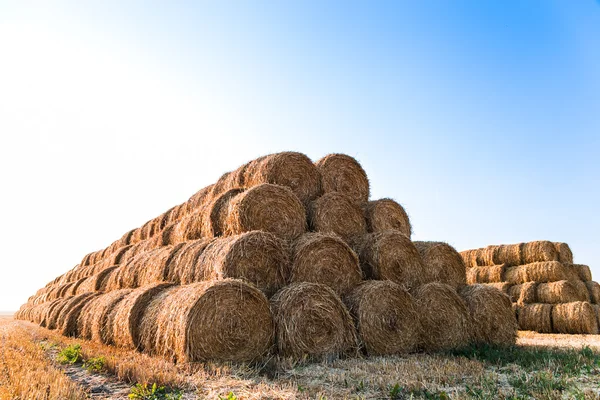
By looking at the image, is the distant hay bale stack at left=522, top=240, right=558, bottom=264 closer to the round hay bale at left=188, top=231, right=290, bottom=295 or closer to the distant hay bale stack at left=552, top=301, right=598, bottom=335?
the distant hay bale stack at left=552, top=301, right=598, bottom=335

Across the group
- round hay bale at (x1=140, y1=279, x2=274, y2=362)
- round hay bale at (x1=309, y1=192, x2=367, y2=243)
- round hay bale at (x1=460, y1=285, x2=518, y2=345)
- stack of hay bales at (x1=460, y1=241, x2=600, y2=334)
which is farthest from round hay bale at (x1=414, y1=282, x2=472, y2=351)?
stack of hay bales at (x1=460, y1=241, x2=600, y2=334)

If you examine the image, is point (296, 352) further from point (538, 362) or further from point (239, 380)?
point (538, 362)

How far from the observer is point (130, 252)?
1333cm

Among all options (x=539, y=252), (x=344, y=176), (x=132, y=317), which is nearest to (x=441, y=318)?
(x=344, y=176)

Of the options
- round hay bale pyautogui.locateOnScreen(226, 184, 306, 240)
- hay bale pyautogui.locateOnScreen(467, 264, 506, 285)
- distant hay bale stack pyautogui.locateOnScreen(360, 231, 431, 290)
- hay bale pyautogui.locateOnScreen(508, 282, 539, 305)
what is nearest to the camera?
round hay bale pyautogui.locateOnScreen(226, 184, 306, 240)

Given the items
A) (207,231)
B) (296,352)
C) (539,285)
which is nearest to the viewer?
(296,352)

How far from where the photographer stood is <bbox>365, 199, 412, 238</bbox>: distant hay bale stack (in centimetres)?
945

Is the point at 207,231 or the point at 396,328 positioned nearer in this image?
the point at 396,328

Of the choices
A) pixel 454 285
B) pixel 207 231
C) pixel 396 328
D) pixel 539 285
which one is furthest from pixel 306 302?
pixel 539 285

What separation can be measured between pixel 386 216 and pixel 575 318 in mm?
7267

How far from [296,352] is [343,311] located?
1.01 m

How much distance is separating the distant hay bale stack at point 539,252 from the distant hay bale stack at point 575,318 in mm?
1870

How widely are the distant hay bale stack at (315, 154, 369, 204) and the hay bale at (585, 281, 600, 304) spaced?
917 centimetres

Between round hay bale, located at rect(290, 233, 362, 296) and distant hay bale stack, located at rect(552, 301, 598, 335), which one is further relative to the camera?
distant hay bale stack, located at rect(552, 301, 598, 335)
